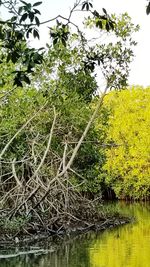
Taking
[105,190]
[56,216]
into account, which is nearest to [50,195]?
[56,216]

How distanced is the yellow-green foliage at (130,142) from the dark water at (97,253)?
16542mm

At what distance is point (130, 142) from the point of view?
31.3 meters

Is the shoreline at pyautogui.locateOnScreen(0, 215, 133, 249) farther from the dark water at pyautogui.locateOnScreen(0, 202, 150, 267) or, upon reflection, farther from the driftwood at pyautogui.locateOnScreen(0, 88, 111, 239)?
the dark water at pyautogui.locateOnScreen(0, 202, 150, 267)

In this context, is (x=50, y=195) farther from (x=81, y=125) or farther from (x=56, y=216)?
(x=81, y=125)

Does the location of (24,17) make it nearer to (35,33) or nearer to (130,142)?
(35,33)

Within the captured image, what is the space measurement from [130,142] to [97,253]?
67.1 ft

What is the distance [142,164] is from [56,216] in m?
17.0

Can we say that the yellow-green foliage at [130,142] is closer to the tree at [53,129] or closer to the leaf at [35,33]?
the tree at [53,129]

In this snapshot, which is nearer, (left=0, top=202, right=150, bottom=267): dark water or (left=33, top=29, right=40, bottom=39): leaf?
Result: (left=33, top=29, right=40, bottom=39): leaf

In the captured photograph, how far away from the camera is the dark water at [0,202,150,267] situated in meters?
9.95

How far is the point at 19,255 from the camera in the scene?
1103 centimetres

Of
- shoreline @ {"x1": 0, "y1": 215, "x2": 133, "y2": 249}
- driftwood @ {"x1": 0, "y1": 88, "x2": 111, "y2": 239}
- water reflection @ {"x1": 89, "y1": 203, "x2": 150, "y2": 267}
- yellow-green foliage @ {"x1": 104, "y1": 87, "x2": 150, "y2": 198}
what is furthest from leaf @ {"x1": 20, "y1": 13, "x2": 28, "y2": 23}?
yellow-green foliage @ {"x1": 104, "y1": 87, "x2": 150, "y2": 198}

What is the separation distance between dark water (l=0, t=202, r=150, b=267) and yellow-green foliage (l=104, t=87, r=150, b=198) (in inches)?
651

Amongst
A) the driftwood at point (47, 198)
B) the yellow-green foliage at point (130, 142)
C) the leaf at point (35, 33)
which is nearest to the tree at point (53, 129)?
the driftwood at point (47, 198)
